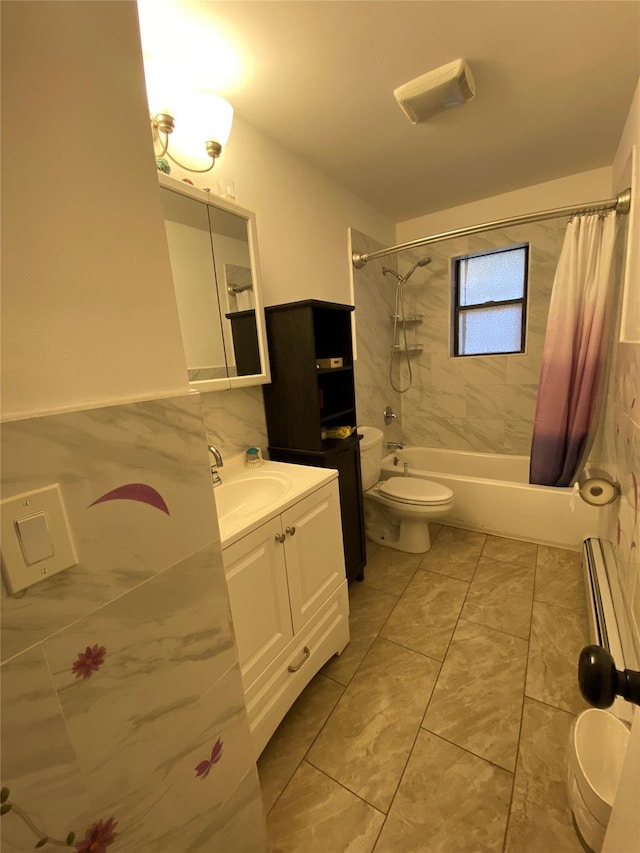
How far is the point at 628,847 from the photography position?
1.71ft

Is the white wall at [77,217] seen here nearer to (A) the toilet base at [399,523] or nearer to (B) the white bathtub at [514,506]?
(A) the toilet base at [399,523]

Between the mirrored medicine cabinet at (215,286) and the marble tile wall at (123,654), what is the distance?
0.71 metres

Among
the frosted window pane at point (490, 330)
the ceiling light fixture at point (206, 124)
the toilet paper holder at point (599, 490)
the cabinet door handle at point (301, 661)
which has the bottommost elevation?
the cabinet door handle at point (301, 661)

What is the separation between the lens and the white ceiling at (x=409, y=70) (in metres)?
1.11

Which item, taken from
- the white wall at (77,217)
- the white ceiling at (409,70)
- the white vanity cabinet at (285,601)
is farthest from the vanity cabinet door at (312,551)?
the white ceiling at (409,70)

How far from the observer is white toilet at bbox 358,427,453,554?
2164 millimetres

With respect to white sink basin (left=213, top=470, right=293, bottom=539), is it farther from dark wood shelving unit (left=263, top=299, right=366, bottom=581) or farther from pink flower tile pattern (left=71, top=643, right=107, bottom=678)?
pink flower tile pattern (left=71, top=643, right=107, bottom=678)

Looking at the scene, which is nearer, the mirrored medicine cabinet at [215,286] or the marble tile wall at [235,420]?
the mirrored medicine cabinet at [215,286]

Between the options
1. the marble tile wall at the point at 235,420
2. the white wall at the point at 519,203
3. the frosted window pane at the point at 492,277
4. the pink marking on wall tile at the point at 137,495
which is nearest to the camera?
the pink marking on wall tile at the point at 137,495

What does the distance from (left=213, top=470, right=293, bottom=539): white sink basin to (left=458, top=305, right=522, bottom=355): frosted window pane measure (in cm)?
227

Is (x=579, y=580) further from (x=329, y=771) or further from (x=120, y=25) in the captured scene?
(x=120, y=25)

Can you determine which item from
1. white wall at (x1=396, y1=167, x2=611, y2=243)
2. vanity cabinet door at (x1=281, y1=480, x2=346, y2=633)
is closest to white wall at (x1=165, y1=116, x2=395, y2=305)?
white wall at (x1=396, y1=167, x2=611, y2=243)

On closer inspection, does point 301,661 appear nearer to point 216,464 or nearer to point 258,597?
point 258,597

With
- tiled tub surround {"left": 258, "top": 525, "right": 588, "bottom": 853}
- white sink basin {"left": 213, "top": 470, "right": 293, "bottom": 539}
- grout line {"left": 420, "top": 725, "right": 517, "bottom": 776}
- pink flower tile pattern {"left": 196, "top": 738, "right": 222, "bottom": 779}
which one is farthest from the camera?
white sink basin {"left": 213, "top": 470, "right": 293, "bottom": 539}
